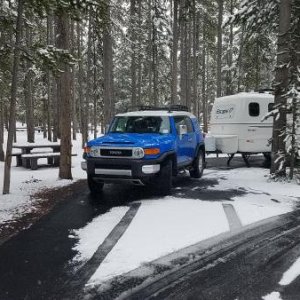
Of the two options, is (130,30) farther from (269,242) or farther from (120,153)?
(269,242)

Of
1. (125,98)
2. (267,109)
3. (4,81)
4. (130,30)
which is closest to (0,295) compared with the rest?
(4,81)

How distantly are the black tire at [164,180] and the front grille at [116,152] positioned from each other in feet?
3.10

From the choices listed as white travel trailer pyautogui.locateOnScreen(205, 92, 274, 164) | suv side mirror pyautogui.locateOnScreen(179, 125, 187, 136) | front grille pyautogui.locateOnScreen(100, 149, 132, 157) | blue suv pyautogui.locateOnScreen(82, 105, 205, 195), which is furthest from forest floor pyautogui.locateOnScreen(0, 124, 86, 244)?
white travel trailer pyautogui.locateOnScreen(205, 92, 274, 164)

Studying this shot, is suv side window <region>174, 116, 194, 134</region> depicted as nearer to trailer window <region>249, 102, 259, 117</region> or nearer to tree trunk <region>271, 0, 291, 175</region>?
tree trunk <region>271, 0, 291, 175</region>

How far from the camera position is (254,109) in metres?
16.0

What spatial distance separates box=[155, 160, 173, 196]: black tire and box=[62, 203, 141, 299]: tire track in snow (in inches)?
72.8

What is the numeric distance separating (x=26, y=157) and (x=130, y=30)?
11710 mm

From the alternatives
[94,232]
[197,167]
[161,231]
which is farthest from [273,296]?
[197,167]

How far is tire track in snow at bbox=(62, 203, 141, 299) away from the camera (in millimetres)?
4660

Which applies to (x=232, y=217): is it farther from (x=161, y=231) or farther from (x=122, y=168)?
(x=122, y=168)

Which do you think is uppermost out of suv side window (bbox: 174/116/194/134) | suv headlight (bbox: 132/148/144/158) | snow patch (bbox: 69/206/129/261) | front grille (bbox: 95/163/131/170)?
suv side window (bbox: 174/116/194/134)

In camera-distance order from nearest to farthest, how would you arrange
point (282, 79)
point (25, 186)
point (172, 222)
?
1. point (172, 222)
2. point (25, 186)
3. point (282, 79)

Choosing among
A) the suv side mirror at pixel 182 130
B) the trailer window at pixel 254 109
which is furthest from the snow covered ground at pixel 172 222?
the trailer window at pixel 254 109

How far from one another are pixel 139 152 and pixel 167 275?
190 inches
